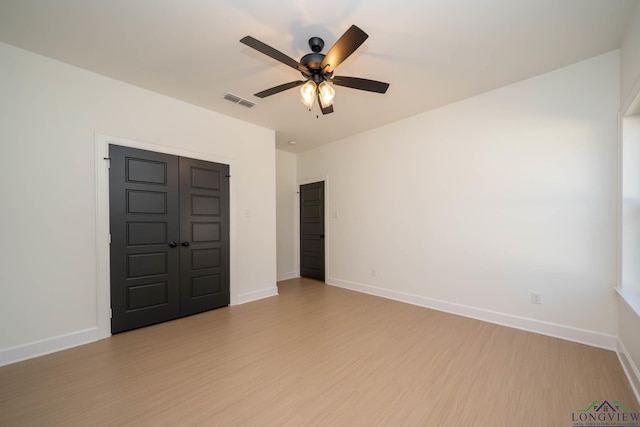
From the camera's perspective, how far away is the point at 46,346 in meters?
2.42

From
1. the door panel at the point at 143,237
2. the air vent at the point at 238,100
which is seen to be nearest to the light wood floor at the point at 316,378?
the door panel at the point at 143,237

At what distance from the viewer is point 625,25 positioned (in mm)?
2084

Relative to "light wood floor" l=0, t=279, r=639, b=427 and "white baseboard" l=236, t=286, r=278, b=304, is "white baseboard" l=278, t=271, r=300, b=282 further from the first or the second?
"light wood floor" l=0, t=279, r=639, b=427

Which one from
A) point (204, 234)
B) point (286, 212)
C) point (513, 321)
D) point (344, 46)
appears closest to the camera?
point (344, 46)

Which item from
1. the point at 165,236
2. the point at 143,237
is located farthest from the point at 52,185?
the point at 165,236

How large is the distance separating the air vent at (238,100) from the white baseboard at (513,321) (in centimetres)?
355

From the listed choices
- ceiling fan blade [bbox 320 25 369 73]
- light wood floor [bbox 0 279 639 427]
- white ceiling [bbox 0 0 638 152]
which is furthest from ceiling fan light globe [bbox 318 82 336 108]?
light wood floor [bbox 0 279 639 427]

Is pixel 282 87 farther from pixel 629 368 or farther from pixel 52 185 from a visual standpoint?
pixel 629 368

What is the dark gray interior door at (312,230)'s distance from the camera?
5336mm

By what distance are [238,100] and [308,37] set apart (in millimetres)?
1501

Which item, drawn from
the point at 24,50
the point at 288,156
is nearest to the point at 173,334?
the point at 24,50

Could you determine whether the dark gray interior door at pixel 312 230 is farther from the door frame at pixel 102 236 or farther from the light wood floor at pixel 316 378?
the door frame at pixel 102 236

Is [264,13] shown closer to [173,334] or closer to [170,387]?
[170,387]

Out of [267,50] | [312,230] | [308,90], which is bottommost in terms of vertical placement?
[312,230]
